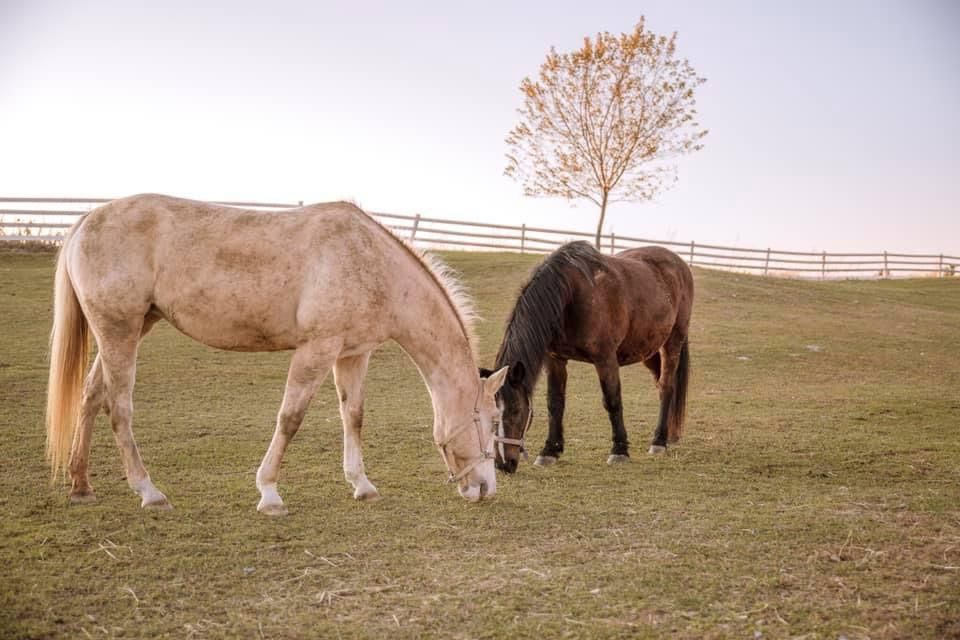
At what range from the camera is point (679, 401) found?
8.15 metres

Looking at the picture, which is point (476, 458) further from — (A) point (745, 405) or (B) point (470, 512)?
(A) point (745, 405)

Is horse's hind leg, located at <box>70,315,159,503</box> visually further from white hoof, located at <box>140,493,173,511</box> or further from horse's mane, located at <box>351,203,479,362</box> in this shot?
horse's mane, located at <box>351,203,479,362</box>

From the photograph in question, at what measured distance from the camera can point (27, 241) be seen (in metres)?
21.0

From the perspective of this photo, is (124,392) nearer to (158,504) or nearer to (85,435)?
(85,435)

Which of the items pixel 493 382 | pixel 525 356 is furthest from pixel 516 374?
pixel 493 382

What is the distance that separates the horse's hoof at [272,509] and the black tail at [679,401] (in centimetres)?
424

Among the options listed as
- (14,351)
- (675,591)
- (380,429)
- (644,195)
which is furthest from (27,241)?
A: (675,591)

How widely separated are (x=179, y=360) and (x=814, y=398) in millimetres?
9132

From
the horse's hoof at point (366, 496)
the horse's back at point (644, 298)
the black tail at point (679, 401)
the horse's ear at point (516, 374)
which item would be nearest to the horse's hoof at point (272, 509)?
the horse's hoof at point (366, 496)

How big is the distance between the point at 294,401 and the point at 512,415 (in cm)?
169

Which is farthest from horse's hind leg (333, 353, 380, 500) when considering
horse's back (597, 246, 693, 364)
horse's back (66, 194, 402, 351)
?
horse's back (597, 246, 693, 364)

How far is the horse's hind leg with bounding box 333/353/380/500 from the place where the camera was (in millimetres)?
A: 5633

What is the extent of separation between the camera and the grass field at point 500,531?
3.46 meters

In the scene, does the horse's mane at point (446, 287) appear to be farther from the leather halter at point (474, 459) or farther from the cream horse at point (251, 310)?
the leather halter at point (474, 459)
